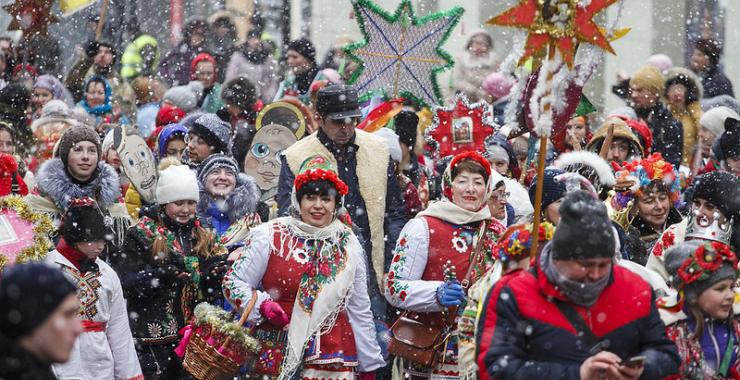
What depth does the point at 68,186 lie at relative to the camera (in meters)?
9.46

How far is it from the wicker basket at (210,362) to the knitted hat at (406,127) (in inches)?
163

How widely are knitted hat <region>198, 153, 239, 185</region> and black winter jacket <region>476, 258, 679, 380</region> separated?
4.59 m

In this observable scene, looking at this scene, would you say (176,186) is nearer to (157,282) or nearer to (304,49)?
(157,282)

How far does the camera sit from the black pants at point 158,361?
29.4ft

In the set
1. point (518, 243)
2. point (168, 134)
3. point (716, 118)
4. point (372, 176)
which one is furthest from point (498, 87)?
point (518, 243)

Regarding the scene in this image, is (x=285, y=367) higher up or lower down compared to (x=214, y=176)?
lower down

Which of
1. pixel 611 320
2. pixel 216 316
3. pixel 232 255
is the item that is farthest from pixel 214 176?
pixel 611 320

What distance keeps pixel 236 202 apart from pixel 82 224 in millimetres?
1981

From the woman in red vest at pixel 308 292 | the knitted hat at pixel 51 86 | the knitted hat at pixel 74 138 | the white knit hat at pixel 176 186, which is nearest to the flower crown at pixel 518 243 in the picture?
the woman in red vest at pixel 308 292

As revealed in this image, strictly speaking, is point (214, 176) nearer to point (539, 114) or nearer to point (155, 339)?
point (155, 339)

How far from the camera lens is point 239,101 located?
13.0m

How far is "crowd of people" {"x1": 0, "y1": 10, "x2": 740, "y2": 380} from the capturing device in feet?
18.1

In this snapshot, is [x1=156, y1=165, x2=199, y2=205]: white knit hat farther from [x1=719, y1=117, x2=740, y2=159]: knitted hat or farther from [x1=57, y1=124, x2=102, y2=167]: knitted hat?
[x1=719, y1=117, x2=740, y2=159]: knitted hat

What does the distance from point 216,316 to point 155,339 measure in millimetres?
1544
